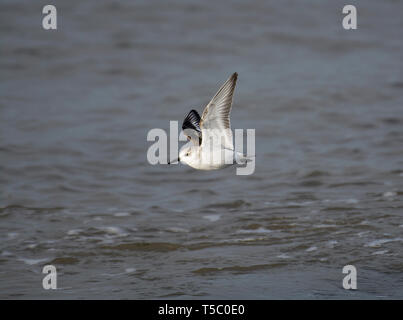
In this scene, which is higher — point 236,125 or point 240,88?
point 240,88

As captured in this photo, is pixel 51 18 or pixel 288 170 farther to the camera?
pixel 51 18

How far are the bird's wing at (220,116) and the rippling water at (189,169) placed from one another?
3.88 ft

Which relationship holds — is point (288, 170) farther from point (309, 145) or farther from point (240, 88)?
point (240, 88)

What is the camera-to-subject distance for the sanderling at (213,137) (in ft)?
19.4

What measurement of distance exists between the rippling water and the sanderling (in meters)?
0.97

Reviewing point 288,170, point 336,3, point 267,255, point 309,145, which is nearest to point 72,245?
point 267,255

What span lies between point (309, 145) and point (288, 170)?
1.06 m

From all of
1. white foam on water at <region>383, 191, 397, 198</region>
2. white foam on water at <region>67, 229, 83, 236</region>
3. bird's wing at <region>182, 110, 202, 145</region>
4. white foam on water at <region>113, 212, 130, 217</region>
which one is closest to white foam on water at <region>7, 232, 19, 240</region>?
white foam on water at <region>67, 229, 83, 236</region>

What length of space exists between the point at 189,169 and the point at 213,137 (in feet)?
11.1

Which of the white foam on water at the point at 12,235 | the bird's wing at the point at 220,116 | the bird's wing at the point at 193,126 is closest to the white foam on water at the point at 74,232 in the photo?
the white foam on water at the point at 12,235

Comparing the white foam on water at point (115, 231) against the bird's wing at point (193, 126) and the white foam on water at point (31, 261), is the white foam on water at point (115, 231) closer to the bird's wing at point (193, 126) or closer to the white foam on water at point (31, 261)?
the white foam on water at point (31, 261)

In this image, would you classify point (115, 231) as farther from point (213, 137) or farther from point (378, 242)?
point (378, 242)

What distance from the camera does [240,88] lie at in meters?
11.6
